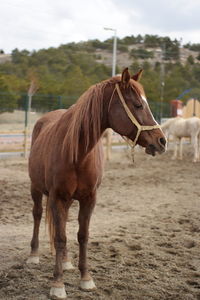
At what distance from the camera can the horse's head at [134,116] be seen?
266 centimetres

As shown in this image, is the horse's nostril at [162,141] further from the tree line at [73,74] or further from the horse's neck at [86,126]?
the tree line at [73,74]

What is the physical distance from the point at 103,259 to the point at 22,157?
849 cm

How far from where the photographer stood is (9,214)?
17.8ft

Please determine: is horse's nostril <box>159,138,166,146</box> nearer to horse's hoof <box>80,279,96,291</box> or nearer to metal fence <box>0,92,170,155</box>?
horse's hoof <box>80,279,96,291</box>

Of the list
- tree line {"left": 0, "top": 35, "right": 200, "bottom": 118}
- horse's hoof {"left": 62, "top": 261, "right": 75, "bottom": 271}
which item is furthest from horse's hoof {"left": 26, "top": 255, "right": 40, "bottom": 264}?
tree line {"left": 0, "top": 35, "right": 200, "bottom": 118}

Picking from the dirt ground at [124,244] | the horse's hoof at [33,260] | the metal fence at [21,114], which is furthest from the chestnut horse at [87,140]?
the metal fence at [21,114]

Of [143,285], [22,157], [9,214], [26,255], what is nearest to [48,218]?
[26,255]

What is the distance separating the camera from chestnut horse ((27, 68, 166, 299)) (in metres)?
2.70

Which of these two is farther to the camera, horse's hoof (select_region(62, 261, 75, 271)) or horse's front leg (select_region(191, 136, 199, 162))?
horse's front leg (select_region(191, 136, 199, 162))

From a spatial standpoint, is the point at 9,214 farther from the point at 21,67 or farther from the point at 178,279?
the point at 21,67

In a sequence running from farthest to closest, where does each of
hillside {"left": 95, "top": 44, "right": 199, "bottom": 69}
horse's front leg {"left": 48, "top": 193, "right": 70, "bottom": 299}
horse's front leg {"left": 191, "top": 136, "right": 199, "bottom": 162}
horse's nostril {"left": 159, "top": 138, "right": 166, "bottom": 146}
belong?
hillside {"left": 95, "top": 44, "right": 199, "bottom": 69}
horse's front leg {"left": 191, "top": 136, "right": 199, "bottom": 162}
horse's front leg {"left": 48, "top": 193, "right": 70, "bottom": 299}
horse's nostril {"left": 159, "top": 138, "right": 166, "bottom": 146}

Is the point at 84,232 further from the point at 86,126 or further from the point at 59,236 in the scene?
the point at 86,126

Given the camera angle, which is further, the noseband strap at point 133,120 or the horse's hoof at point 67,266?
the horse's hoof at point 67,266

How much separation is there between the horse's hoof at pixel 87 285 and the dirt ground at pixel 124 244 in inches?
1.8
